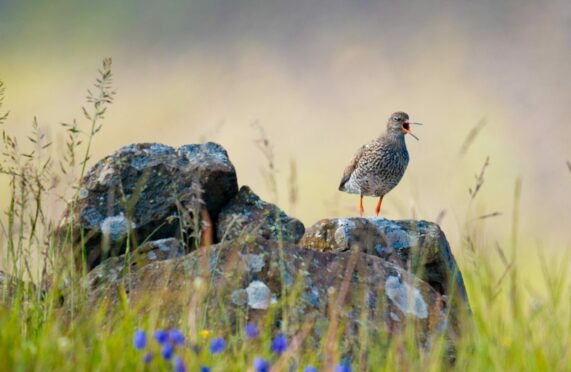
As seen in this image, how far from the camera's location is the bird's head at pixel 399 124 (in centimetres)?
1255

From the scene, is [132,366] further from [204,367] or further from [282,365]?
[282,365]

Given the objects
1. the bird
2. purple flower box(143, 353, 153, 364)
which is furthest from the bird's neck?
purple flower box(143, 353, 153, 364)

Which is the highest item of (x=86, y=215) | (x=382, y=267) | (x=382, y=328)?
(x=86, y=215)

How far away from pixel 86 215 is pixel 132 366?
15.6ft

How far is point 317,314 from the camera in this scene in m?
6.25

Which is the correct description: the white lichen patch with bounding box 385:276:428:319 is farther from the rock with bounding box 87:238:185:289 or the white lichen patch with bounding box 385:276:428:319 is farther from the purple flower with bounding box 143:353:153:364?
the purple flower with bounding box 143:353:153:364

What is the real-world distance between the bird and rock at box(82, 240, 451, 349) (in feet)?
16.7

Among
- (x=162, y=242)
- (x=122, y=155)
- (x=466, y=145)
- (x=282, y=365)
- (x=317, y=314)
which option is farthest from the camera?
(x=122, y=155)

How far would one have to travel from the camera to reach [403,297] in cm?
686

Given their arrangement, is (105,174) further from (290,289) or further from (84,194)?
(290,289)

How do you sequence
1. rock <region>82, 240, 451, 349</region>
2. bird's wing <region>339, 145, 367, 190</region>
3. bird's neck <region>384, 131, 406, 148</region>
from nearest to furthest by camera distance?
1. rock <region>82, 240, 451, 349</region>
2. bird's neck <region>384, 131, 406, 148</region>
3. bird's wing <region>339, 145, 367, 190</region>

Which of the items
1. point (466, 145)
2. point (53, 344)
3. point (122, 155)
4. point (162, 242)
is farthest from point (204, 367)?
point (122, 155)

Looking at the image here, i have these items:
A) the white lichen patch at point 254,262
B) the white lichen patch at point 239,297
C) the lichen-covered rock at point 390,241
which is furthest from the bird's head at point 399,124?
the white lichen patch at point 239,297

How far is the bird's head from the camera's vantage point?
41.2 feet
